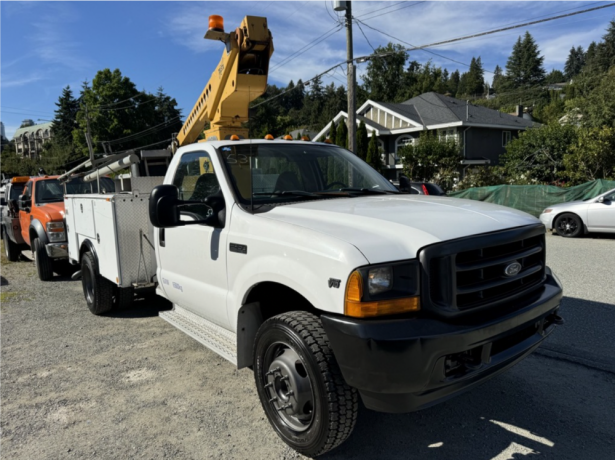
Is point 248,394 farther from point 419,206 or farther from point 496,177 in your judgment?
point 496,177

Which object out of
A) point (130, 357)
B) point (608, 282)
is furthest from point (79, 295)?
point (608, 282)

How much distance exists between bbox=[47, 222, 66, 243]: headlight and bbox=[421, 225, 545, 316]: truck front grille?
23.4 feet

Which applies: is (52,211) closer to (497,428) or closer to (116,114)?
(497,428)

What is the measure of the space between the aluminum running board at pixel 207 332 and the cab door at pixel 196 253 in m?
0.09

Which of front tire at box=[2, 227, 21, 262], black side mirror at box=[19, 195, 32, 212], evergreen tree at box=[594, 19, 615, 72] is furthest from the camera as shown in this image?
evergreen tree at box=[594, 19, 615, 72]

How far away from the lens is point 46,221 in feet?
25.6

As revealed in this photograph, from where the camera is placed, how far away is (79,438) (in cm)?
318

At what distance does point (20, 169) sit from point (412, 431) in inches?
2641

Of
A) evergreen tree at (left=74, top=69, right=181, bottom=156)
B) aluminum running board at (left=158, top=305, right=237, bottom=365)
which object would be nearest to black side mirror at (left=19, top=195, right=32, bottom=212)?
aluminum running board at (left=158, top=305, right=237, bottom=365)

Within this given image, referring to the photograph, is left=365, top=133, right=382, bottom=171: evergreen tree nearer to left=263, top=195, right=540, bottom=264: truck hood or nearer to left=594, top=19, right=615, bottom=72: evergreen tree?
left=263, top=195, right=540, bottom=264: truck hood

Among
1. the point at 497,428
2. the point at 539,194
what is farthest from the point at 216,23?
the point at 539,194

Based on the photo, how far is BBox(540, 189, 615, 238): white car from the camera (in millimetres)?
11359

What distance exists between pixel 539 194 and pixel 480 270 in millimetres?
14272

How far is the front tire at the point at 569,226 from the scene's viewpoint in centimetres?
1194
